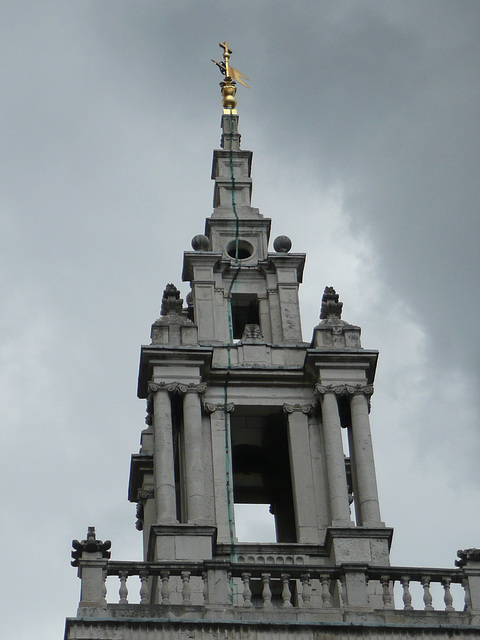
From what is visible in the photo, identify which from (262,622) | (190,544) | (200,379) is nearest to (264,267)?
(200,379)

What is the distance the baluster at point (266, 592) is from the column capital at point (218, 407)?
481 centimetres

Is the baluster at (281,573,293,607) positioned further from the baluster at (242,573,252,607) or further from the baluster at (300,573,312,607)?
the baluster at (242,573,252,607)

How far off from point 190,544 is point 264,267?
7.07 metres

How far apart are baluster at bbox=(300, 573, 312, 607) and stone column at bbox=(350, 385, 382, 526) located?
251 cm

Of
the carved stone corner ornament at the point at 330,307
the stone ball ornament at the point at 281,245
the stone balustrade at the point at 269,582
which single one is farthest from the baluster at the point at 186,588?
the stone ball ornament at the point at 281,245

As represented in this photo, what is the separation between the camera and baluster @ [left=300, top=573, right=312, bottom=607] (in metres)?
29.2

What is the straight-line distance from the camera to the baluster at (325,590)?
2920cm

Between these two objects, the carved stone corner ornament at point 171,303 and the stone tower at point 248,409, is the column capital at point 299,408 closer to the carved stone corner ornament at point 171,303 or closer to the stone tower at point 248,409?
the stone tower at point 248,409

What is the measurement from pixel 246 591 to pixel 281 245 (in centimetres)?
903

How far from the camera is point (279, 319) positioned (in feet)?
116

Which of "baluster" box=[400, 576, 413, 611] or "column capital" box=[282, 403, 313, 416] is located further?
"column capital" box=[282, 403, 313, 416]

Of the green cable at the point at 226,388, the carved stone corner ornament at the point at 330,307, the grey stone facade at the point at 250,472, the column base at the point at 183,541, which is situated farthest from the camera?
the carved stone corner ornament at the point at 330,307

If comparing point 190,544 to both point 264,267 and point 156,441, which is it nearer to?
point 156,441

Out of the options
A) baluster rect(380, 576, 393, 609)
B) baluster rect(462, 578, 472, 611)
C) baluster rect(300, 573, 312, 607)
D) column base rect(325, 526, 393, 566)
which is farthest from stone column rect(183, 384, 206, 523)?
baluster rect(462, 578, 472, 611)
